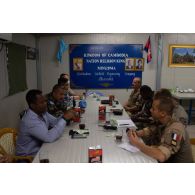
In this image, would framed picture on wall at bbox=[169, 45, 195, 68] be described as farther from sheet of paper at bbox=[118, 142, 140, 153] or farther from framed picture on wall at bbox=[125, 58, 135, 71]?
sheet of paper at bbox=[118, 142, 140, 153]

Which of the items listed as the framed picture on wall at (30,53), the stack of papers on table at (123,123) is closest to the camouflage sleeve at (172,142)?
the stack of papers on table at (123,123)

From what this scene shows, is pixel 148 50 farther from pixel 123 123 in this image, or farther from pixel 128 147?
pixel 128 147

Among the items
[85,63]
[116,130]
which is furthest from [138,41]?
[116,130]

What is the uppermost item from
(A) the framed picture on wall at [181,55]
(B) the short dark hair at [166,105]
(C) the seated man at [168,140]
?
(A) the framed picture on wall at [181,55]

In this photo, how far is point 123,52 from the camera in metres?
5.56

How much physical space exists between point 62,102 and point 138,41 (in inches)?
123

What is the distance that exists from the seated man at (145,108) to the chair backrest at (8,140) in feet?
6.32

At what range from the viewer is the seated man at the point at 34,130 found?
199 cm

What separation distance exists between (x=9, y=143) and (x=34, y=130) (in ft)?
1.31

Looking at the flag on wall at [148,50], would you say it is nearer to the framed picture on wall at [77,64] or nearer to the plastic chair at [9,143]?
the framed picture on wall at [77,64]

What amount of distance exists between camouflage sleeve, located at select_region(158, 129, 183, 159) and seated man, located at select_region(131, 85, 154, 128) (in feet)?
5.43

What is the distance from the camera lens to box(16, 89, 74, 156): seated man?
1990 mm
